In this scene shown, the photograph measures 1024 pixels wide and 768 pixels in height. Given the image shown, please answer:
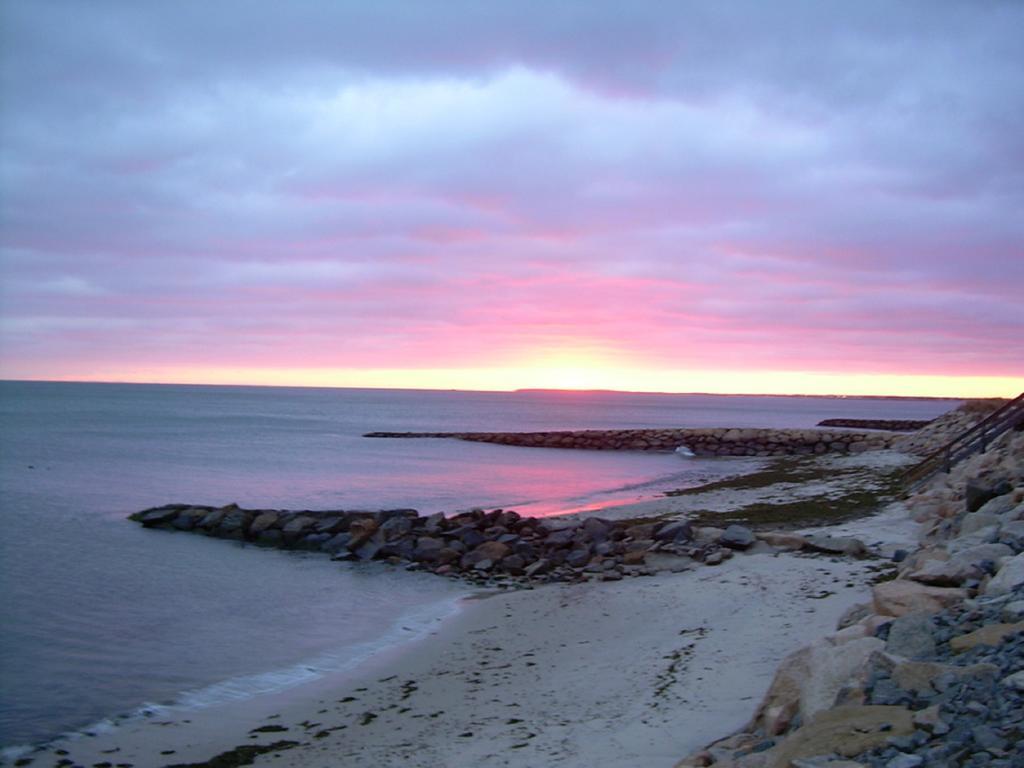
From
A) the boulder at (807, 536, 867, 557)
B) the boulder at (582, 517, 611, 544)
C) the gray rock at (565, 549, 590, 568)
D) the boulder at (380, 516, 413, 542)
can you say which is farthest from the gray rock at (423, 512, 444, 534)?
the boulder at (807, 536, 867, 557)

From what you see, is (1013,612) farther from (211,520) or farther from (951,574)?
(211,520)

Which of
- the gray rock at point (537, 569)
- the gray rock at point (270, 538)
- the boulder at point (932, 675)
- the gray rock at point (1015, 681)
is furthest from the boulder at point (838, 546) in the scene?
the gray rock at point (270, 538)

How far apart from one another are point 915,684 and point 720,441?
51772 millimetres

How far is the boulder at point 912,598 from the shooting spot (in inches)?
238

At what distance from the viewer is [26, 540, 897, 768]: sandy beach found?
6.65 metres

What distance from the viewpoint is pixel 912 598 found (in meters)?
6.21

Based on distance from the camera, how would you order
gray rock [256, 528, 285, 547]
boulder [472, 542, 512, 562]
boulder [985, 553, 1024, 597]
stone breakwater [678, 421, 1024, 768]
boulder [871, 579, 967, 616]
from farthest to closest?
gray rock [256, 528, 285, 547], boulder [472, 542, 512, 562], boulder [871, 579, 967, 616], boulder [985, 553, 1024, 597], stone breakwater [678, 421, 1024, 768]

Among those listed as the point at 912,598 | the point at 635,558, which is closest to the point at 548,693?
the point at 912,598

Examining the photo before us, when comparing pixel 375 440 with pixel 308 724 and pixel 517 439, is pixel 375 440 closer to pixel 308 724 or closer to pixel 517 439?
pixel 517 439

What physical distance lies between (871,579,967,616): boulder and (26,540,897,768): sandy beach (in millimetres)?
1337

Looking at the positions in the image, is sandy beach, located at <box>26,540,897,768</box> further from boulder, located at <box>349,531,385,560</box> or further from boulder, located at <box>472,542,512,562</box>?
boulder, located at <box>349,531,385,560</box>

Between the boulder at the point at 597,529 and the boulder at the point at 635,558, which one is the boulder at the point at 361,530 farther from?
the boulder at the point at 635,558

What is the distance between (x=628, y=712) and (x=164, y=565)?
12722mm

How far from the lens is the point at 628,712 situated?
7.03 metres
